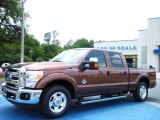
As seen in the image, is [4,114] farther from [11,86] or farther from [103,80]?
[103,80]

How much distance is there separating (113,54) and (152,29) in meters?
35.2

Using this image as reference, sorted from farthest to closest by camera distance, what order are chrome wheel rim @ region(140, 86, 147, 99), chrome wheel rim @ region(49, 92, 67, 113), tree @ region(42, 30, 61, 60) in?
tree @ region(42, 30, 61, 60) < chrome wheel rim @ region(140, 86, 147, 99) < chrome wheel rim @ region(49, 92, 67, 113)

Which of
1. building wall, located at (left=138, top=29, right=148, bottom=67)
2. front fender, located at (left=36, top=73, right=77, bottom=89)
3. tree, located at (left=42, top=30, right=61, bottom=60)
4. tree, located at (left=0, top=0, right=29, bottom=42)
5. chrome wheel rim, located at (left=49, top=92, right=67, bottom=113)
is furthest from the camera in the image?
tree, located at (left=42, top=30, right=61, bottom=60)

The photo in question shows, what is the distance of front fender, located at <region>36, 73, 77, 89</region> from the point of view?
22.0 feet

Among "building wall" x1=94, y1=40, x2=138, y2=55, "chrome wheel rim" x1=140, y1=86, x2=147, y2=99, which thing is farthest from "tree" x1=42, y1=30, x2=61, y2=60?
"chrome wheel rim" x1=140, y1=86, x2=147, y2=99

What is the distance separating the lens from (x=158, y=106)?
924cm

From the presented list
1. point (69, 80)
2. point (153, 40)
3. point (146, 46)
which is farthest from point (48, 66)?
point (146, 46)

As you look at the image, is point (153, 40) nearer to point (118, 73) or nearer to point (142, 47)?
point (142, 47)

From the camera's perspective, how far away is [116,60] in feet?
30.0

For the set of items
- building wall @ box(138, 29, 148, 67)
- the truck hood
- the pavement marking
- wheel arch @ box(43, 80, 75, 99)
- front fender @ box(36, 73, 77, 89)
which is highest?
building wall @ box(138, 29, 148, 67)

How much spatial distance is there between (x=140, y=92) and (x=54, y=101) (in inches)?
162

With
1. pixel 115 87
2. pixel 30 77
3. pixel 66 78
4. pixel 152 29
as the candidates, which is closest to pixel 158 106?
pixel 115 87

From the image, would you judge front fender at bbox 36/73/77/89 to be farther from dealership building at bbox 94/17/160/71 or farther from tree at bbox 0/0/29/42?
dealership building at bbox 94/17/160/71

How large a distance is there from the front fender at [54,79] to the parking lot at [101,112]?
35.1 inches
